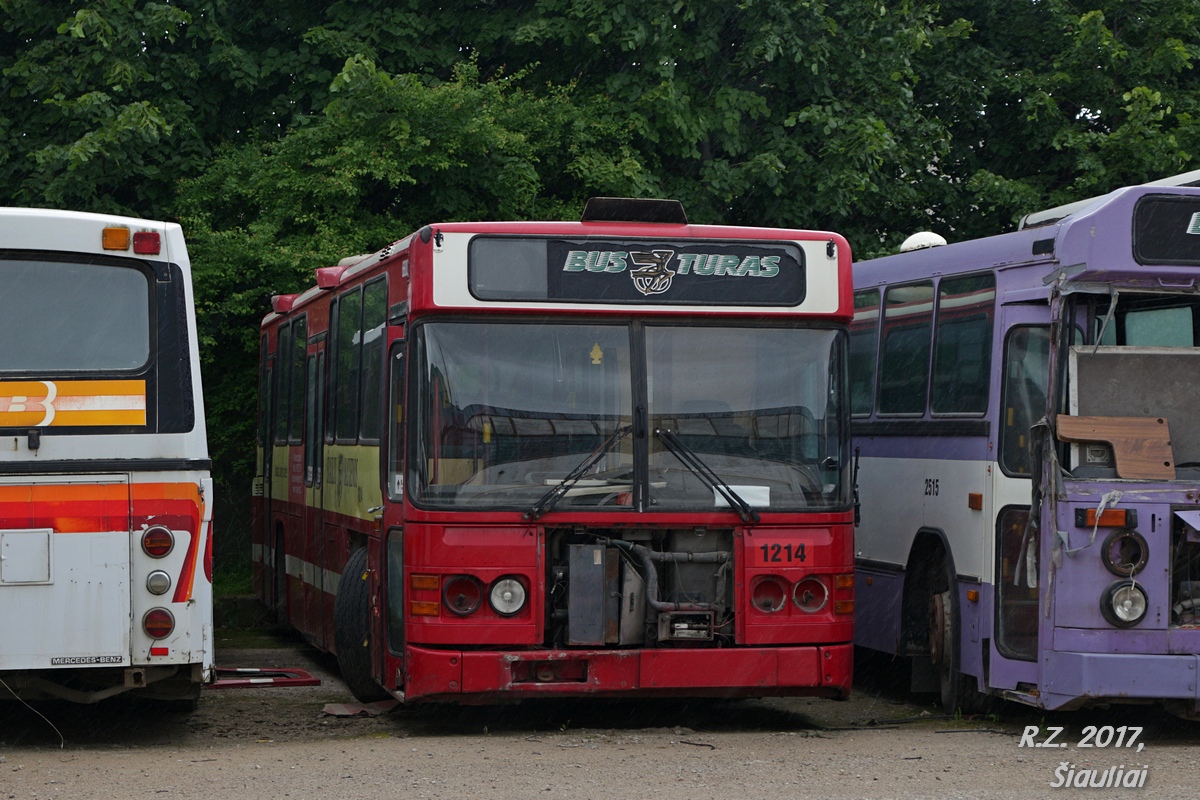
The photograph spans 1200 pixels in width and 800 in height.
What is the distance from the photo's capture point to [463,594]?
920 centimetres

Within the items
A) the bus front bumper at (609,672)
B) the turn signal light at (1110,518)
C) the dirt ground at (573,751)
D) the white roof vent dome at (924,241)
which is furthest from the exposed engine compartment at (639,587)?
the white roof vent dome at (924,241)

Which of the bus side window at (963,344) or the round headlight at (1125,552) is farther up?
the bus side window at (963,344)

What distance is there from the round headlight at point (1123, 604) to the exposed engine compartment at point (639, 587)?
201 cm

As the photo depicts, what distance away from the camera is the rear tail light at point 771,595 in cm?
938

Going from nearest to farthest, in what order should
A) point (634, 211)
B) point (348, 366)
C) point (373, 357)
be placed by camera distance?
1. point (634, 211)
2. point (373, 357)
3. point (348, 366)

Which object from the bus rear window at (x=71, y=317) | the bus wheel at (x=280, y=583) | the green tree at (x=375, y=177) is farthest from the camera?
the green tree at (x=375, y=177)

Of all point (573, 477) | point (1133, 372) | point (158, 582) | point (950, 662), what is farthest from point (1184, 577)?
point (158, 582)

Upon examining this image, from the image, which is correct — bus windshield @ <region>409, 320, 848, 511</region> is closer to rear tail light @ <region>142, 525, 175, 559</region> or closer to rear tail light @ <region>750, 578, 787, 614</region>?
rear tail light @ <region>750, 578, 787, 614</region>

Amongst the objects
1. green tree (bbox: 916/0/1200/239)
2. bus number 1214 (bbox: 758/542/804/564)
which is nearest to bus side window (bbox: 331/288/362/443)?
bus number 1214 (bbox: 758/542/804/564)

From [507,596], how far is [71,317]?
9.02 ft

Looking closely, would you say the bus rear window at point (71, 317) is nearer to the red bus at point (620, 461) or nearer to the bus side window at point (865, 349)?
the red bus at point (620, 461)

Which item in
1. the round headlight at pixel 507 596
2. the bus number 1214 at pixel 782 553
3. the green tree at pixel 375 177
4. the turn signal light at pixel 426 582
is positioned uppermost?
the green tree at pixel 375 177

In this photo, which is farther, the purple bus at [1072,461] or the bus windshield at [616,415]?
the bus windshield at [616,415]

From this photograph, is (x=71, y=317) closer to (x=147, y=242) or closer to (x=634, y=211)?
(x=147, y=242)
